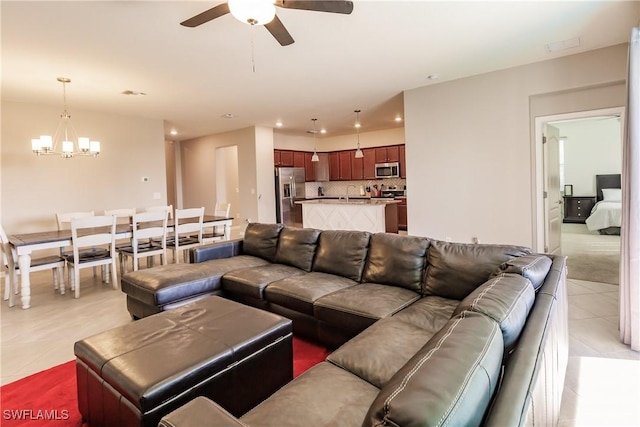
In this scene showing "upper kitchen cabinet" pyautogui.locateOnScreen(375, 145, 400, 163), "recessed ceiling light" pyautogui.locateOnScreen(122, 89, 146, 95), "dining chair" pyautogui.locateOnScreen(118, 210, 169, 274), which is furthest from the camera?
"upper kitchen cabinet" pyautogui.locateOnScreen(375, 145, 400, 163)

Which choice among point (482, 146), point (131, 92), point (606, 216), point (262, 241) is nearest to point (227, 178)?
point (131, 92)

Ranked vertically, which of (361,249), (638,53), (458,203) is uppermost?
(638,53)

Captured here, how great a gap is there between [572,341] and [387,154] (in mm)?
6773

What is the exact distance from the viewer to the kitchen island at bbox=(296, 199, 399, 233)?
6073 millimetres

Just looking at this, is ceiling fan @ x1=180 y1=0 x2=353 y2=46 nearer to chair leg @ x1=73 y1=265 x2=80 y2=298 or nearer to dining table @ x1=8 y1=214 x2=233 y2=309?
dining table @ x1=8 y1=214 x2=233 y2=309

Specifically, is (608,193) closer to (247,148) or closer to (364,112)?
(364,112)

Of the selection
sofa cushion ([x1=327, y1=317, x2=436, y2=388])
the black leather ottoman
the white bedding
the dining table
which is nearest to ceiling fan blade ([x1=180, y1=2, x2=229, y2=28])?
the black leather ottoman

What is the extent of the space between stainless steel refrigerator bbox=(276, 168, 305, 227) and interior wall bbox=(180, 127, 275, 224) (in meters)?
0.42

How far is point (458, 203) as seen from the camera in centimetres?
488

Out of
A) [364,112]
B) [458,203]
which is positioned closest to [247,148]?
[364,112]

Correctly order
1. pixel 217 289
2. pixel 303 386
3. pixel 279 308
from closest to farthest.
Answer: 1. pixel 303 386
2. pixel 279 308
3. pixel 217 289

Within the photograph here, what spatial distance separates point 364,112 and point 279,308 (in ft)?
16.1

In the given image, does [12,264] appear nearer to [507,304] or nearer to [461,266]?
[461,266]

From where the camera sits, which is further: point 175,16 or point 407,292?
point 175,16
